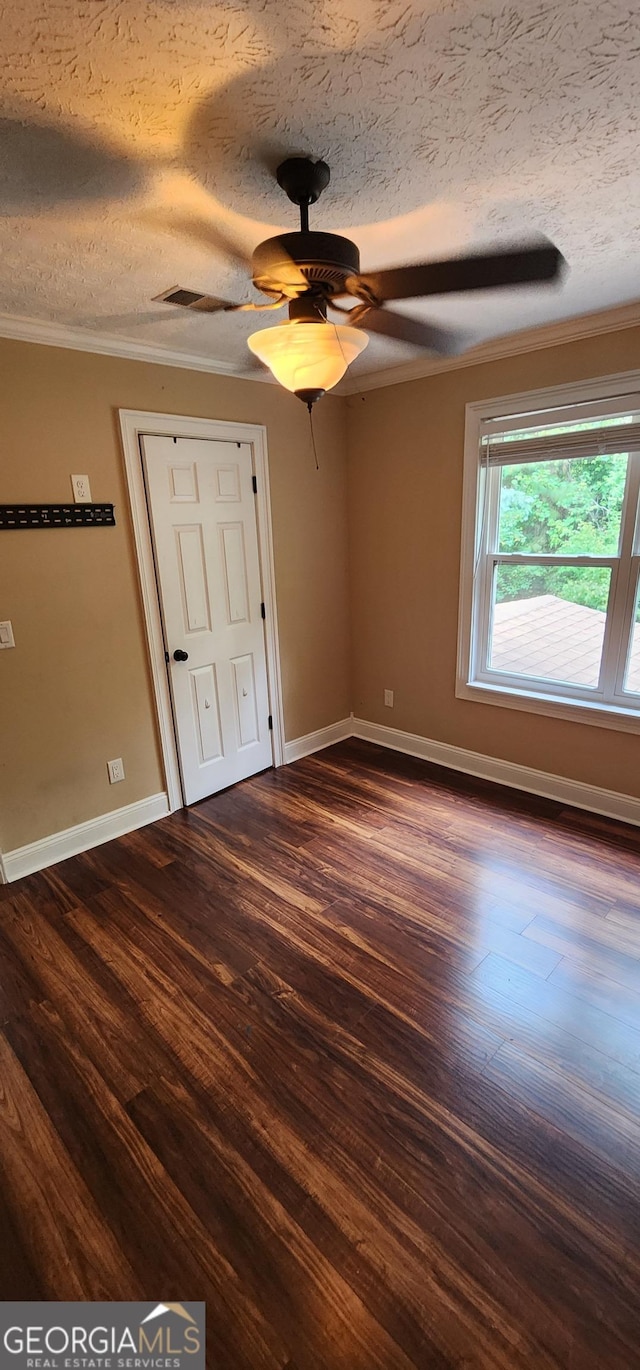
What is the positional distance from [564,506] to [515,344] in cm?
83

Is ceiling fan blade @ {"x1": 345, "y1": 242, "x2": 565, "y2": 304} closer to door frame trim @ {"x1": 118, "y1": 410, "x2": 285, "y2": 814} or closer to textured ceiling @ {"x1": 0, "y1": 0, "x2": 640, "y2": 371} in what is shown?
textured ceiling @ {"x1": 0, "y1": 0, "x2": 640, "y2": 371}

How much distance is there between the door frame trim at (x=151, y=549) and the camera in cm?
272

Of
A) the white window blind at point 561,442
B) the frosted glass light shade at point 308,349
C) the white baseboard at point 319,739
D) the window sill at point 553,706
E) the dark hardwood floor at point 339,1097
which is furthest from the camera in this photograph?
the white baseboard at point 319,739

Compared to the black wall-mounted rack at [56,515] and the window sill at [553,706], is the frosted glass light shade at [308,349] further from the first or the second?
the window sill at [553,706]

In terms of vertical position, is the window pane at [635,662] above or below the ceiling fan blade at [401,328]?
below

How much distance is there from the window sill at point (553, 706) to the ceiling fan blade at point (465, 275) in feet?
6.81

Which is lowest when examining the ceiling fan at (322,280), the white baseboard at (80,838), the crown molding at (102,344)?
the white baseboard at (80,838)

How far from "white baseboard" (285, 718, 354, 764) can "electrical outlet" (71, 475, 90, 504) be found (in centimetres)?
194

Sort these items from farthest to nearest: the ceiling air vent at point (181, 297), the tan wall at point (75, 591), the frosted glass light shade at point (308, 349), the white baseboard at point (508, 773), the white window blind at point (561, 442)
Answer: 1. the white baseboard at point (508, 773)
2. the white window blind at point (561, 442)
3. the tan wall at point (75, 591)
4. the ceiling air vent at point (181, 297)
5. the frosted glass light shade at point (308, 349)

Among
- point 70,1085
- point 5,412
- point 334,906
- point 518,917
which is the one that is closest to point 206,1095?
point 70,1085

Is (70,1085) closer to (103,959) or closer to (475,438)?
(103,959)

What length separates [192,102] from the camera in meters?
1.16

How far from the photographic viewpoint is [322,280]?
131cm

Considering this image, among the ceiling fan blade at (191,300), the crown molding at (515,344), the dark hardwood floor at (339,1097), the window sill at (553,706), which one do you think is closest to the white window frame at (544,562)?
the window sill at (553,706)
